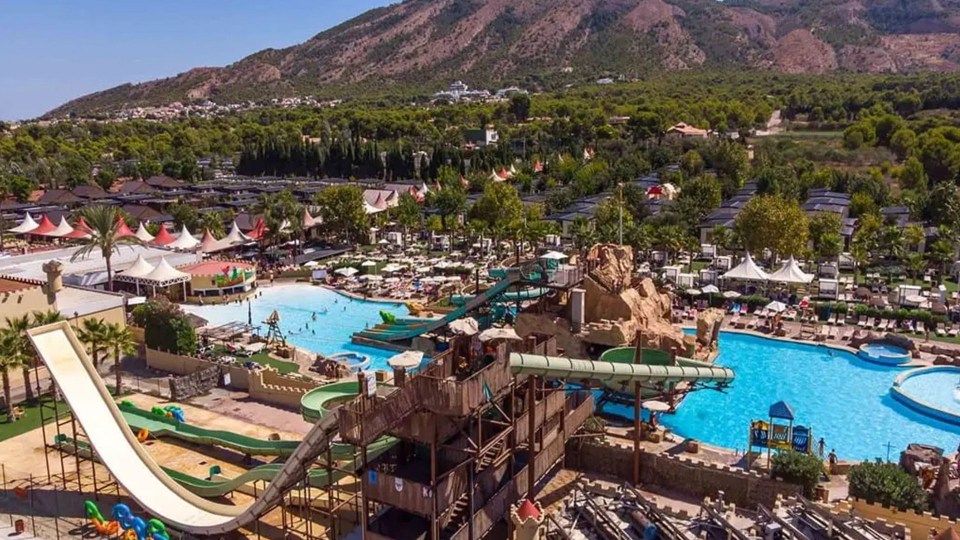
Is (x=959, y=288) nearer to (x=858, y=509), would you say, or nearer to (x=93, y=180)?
(x=858, y=509)

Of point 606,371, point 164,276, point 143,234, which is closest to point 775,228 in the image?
point 606,371

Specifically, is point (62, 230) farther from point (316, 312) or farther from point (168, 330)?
point (168, 330)

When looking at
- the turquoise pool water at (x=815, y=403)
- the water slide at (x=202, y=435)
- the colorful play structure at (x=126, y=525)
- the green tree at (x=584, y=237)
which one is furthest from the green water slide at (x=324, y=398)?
the green tree at (x=584, y=237)

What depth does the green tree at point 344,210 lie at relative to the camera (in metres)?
53.7

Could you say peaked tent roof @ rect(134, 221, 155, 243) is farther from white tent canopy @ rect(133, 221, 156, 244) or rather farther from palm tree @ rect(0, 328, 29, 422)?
palm tree @ rect(0, 328, 29, 422)

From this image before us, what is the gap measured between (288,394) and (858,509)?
17.8 meters

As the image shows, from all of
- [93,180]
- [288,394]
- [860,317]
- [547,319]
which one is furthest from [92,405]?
[93,180]

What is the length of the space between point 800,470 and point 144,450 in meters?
16.1

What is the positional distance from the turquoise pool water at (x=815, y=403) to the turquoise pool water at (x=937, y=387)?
685 mm

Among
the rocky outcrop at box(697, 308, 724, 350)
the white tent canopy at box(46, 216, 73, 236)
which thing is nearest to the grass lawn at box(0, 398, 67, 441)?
the rocky outcrop at box(697, 308, 724, 350)

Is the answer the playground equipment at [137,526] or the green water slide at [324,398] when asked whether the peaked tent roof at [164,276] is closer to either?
the green water slide at [324,398]

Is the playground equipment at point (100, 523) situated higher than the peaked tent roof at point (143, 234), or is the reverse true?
the peaked tent roof at point (143, 234)

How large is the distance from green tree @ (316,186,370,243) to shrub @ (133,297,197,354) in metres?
23.7

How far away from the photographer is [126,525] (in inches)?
697
